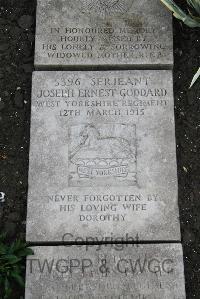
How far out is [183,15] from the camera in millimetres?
4180

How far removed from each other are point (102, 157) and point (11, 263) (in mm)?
1166

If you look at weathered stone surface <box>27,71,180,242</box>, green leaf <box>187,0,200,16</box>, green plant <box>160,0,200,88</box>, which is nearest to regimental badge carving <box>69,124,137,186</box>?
weathered stone surface <box>27,71,180,242</box>

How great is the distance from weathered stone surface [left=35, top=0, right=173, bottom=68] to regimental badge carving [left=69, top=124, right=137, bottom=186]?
2.10 ft

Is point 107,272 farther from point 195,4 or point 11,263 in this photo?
point 195,4

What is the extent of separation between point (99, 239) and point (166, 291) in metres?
0.69

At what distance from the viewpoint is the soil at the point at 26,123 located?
4.16 metres

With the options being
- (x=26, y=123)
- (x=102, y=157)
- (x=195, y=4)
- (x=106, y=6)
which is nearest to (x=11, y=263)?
(x=102, y=157)

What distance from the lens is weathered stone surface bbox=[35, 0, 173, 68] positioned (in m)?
4.30

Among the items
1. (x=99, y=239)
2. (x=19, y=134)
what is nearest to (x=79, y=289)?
(x=99, y=239)

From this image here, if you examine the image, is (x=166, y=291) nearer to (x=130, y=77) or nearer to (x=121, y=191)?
(x=121, y=191)

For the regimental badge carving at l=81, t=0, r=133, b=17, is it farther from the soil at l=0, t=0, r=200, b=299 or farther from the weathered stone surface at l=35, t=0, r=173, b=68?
the soil at l=0, t=0, r=200, b=299

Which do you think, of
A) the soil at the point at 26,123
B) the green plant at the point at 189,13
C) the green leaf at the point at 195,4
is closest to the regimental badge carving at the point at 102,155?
the soil at the point at 26,123

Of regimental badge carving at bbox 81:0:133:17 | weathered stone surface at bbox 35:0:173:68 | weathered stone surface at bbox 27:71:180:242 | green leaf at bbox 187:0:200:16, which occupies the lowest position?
weathered stone surface at bbox 27:71:180:242

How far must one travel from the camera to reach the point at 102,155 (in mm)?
4070
